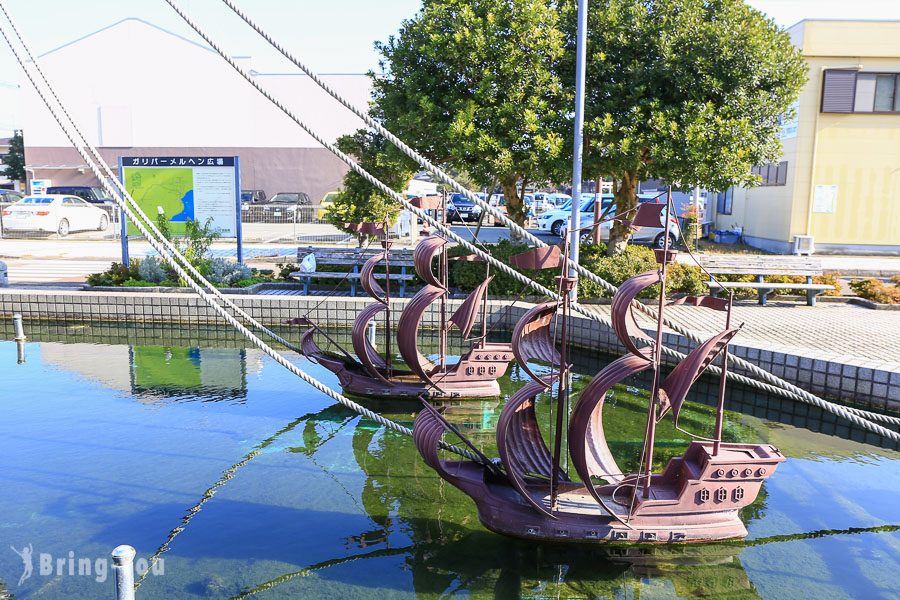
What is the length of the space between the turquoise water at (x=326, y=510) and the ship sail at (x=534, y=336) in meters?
1.66

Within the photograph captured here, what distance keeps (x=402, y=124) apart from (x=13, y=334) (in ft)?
27.9

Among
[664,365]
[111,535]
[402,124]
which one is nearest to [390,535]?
[111,535]

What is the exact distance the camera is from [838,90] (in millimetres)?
22203

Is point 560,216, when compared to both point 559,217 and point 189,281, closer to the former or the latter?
point 559,217

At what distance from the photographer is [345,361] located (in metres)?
10.8

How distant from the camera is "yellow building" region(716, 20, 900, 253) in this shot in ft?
72.5

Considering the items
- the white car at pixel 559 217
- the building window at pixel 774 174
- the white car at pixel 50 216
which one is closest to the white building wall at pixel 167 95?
the white car at pixel 50 216

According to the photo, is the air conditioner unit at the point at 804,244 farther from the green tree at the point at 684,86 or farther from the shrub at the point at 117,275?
the shrub at the point at 117,275

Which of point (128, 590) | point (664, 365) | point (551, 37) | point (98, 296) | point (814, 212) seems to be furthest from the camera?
point (814, 212)

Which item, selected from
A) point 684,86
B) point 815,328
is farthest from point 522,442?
point 684,86

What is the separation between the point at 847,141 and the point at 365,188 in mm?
14751

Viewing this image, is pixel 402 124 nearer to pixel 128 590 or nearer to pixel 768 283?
pixel 768 283

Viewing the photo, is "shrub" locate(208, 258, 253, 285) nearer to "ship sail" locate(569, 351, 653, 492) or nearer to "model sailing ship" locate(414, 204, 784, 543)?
"model sailing ship" locate(414, 204, 784, 543)

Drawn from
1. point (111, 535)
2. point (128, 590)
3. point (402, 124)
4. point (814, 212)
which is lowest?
point (111, 535)
